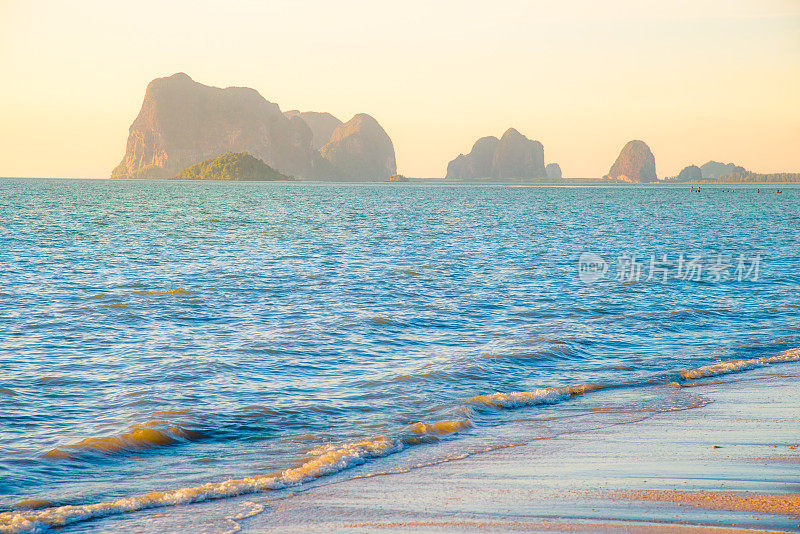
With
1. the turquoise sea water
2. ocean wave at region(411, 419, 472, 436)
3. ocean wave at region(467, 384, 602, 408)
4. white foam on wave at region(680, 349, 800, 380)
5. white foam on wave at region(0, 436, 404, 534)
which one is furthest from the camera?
white foam on wave at region(680, 349, 800, 380)

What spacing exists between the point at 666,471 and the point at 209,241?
35.9 m

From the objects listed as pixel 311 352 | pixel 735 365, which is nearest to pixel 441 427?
pixel 311 352

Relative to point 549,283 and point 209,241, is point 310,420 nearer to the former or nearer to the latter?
point 549,283

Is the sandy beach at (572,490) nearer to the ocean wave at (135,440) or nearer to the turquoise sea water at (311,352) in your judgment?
the turquoise sea water at (311,352)

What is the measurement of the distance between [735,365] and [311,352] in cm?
765

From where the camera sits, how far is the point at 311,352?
44.0ft

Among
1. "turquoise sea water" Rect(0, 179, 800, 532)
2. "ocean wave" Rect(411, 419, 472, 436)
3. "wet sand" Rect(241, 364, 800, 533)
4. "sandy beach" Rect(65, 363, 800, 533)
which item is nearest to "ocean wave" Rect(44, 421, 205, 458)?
"turquoise sea water" Rect(0, 179, 800, 532)

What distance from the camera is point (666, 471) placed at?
6781 mm

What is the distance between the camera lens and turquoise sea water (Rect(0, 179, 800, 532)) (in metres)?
8.03

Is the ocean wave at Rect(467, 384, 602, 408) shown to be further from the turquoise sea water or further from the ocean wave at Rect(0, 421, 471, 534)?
the ocean wave at Rect(0, 421, 471, 534)

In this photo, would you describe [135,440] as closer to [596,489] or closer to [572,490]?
[572,490]

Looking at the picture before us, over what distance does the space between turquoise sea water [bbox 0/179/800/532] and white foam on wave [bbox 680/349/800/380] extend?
0.09m

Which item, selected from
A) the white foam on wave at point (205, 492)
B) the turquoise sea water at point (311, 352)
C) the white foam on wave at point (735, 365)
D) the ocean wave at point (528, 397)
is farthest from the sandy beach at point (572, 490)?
the white foam on wave at point (735, 365)

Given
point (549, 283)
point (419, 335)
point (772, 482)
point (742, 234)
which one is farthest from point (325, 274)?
point (742, 234)
